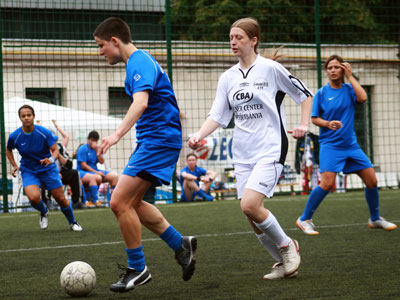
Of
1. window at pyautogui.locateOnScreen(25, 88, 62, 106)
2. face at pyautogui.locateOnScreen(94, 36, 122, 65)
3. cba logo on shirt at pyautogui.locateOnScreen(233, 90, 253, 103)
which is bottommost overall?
cba logo on shirt at pyautogui.locateOnScreen(233, 90, 253, 103)

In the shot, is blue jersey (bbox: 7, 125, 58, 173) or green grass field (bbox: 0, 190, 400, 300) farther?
blue jersey (bbox: 7, 125, 58, 173)

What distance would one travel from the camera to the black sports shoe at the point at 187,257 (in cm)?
488

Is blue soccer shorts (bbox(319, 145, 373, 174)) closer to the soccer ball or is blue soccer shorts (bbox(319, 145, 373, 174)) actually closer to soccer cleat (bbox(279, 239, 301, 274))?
soccer cleat (bbox(279, 239, 301, 274))

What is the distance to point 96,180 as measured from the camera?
1433 cm

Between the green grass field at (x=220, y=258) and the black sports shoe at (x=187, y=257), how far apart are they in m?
0.10

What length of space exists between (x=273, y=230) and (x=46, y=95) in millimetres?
10140

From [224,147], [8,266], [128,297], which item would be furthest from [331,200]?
[128,297]

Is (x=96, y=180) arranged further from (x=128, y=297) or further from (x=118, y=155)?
(x=128, y=297)

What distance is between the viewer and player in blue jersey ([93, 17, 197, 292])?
4.64 m

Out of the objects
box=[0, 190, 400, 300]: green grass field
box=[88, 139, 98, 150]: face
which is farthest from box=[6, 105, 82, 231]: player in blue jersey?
box=[88, 139, 98, 150]: face

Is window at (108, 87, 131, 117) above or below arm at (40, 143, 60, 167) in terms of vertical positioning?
above

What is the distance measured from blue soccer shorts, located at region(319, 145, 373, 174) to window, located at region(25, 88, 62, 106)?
760 centimetres

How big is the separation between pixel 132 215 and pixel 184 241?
20.7 inches

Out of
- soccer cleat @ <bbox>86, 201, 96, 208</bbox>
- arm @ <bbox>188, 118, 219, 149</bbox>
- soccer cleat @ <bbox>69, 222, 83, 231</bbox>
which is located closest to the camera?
arm @ <bbox>188, 118, 219, 149</bbox>
